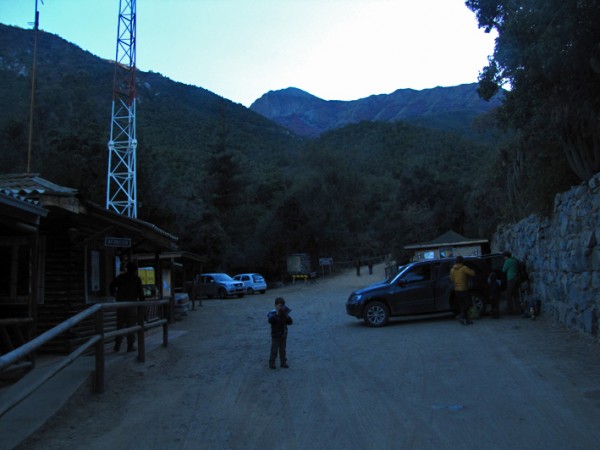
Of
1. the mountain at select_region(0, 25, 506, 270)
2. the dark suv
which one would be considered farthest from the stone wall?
the mountain at select_region(0, 25, 506, 270)

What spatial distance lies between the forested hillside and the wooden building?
33.0 feet

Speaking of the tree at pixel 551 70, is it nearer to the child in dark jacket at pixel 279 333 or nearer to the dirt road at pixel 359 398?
the dirt road at pixel 359 398

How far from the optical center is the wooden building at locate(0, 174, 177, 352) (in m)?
9.57

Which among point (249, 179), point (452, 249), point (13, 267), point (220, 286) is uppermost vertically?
point (249, 179)

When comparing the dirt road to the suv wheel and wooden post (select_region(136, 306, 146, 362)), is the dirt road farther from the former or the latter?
the suv wheel

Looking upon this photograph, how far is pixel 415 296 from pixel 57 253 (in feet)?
29.8

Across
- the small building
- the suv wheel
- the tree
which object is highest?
the tree

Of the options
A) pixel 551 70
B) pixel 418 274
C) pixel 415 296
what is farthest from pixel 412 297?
pixel 551 70

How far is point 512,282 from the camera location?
46.9ft

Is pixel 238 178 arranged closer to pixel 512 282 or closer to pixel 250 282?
pixel 250 282

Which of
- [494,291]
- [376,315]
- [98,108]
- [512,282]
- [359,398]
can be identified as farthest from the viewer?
[98,108]

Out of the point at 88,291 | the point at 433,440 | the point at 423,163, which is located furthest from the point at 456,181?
the point at 433,440

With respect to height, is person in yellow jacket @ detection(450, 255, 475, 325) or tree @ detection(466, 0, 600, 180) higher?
tree @ detection(466, 0, 600, 180)

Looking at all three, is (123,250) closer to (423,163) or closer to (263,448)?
(263,448)
